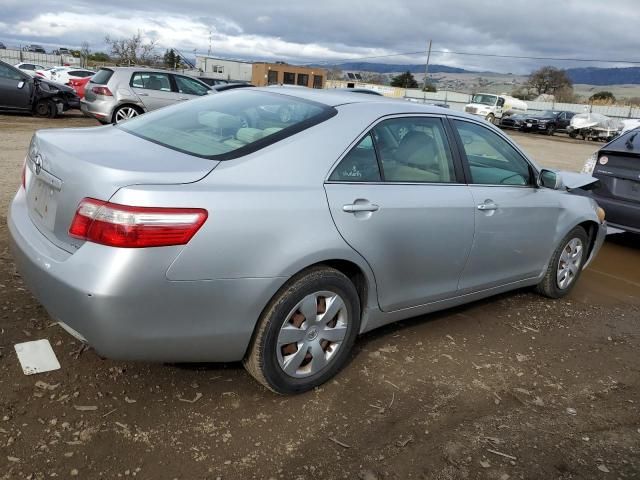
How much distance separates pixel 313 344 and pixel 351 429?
18.9 inches

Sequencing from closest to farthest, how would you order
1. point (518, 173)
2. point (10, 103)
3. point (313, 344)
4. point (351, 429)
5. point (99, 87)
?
point (351, 429), point (313, 344), point (518, 173), point (99, 87), point (10, 103)

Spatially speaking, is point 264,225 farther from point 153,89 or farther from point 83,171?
point 153,89

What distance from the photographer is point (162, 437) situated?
266 centimetres

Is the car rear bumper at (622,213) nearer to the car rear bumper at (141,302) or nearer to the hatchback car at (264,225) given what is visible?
the hatchback car at (264,225)

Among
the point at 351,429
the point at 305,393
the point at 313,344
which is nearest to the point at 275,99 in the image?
the point at 313,344

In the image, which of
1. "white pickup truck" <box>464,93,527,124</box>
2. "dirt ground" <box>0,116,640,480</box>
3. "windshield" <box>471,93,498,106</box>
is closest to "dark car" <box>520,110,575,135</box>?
"white pickup truck" <box>464,93,527,124</box>

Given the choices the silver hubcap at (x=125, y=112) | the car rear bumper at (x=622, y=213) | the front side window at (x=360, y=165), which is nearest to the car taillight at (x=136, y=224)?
the front side window at (x=360, y=165)

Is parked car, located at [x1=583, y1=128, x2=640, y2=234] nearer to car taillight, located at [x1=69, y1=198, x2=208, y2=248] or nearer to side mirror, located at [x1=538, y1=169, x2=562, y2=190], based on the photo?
side mirror, located at [x1=538, y1=169, x2=562, y2=190]

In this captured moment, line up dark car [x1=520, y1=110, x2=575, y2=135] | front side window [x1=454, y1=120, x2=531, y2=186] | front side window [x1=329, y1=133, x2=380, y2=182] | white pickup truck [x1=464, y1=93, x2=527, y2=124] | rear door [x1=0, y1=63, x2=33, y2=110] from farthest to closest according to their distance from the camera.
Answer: white pickup truck [x1=464, y1=93, x2=527, y2=124] → dark car [x1=520, y1=110, x2=575, y2=135] → rear door [x1=0, y1=63, x2=33, y2=110] → front side window [x1=454, y1=120, x2=531, y2=186] → front side window [x1=329, y1=133, x2=380, y2=182]

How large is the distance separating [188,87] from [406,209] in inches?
467

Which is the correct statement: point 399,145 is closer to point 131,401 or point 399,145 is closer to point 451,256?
point 451,256

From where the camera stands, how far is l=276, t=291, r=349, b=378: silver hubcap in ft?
9.59

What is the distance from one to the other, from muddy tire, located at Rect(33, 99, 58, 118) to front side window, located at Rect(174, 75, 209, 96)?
4456 millimetres

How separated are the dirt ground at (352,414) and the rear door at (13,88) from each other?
12853mm
